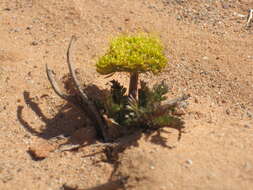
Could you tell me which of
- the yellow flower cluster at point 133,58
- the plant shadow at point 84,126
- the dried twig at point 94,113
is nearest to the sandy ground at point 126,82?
the plant shadow at point 84,126

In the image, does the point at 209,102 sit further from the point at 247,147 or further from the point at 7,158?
the point at 7,158

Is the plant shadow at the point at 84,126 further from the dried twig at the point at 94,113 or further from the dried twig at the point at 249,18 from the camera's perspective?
the dried twig at the point at 249,18

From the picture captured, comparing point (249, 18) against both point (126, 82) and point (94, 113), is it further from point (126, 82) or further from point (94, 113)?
point (94, 113)

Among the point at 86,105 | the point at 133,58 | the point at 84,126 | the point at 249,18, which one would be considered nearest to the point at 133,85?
the point at 133,58

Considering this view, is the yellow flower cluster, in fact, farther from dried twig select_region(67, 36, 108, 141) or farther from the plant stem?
dried twig select_region(67, 36, 108, 141)

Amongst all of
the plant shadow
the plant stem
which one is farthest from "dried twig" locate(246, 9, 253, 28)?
the plant stem
